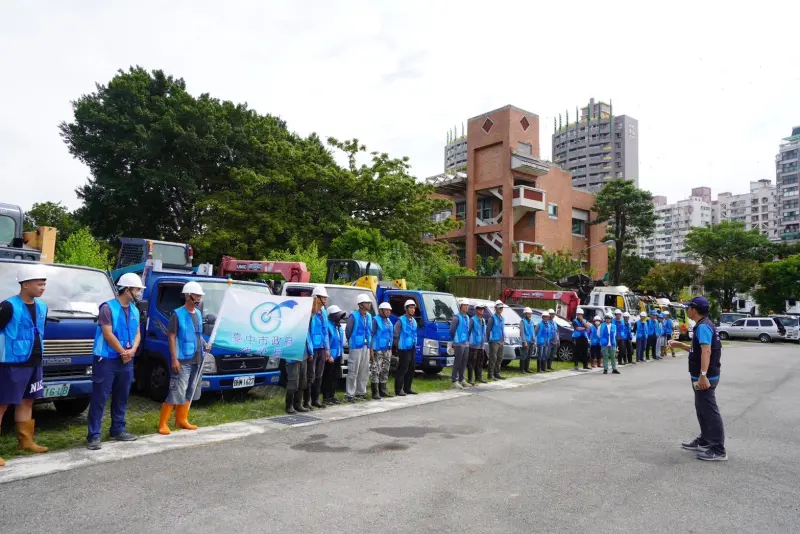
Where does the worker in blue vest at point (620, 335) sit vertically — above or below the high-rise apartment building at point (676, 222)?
below

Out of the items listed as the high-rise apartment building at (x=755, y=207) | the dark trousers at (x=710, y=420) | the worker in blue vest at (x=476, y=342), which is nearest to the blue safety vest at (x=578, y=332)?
the worker in blue vest at (x=476, y=342)

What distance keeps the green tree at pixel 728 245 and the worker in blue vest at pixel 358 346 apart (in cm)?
5494

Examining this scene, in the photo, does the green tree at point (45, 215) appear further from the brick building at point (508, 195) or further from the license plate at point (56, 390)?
the license plate at point (56, 390)

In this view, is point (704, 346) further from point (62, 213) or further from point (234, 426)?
point (62, 213)

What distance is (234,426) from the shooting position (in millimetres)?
7684

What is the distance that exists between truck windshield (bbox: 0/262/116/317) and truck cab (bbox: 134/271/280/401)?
26.3 inches

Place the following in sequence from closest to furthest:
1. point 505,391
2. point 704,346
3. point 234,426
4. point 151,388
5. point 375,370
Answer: point 704,346
point 234,426
point 151,388
point 375,370
point 505,391

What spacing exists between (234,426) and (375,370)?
3174 mm

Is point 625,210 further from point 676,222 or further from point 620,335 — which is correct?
point 676,222

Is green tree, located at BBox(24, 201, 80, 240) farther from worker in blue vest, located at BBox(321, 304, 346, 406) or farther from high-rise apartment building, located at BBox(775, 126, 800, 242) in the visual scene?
high-rise apartment building, located at BBox(775, 126, 800, 242)

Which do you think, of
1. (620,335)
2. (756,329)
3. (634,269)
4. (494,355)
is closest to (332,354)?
(494,355)

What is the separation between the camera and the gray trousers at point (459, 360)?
39.2 feet

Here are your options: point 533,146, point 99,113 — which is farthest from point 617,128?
point 99,113

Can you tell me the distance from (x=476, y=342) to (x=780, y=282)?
48699 millimetres
